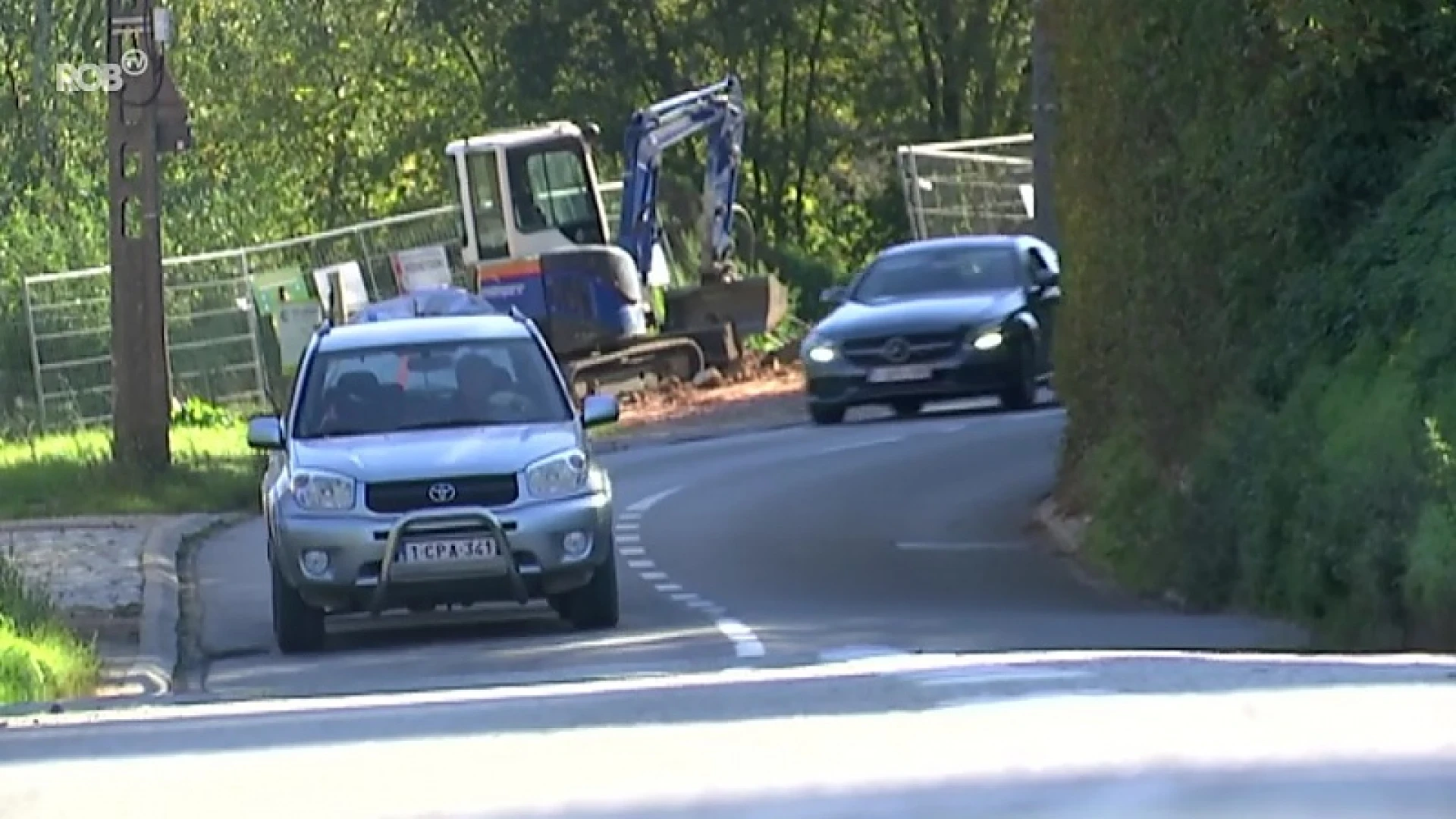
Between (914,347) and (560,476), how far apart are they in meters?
13.1

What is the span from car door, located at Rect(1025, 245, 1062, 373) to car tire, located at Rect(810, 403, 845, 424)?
76.7 inches

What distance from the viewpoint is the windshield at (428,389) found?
15570 millimetres

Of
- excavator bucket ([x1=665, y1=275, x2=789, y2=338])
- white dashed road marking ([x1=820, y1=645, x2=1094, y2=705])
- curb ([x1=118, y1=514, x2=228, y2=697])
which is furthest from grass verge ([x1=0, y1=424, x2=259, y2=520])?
white dashed road marking ([x1=820, y1=645, x2=1094, y2=705])

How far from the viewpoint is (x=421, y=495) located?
1471 cm

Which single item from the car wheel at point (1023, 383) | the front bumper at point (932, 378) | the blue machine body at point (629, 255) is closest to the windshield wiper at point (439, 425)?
the front bumper at point (932, 378)

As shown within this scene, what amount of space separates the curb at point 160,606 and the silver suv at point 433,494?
0.62 m

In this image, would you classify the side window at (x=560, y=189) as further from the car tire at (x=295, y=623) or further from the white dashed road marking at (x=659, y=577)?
the car tire at (x=295, y=623)

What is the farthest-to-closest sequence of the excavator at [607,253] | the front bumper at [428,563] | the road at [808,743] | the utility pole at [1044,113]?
1. the excavator at [607,253]
2. the utility pole at [1044,113]
3. the front bumper at [428,563]
4. the road at [808,743]

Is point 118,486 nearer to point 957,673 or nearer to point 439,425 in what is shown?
point 439,425

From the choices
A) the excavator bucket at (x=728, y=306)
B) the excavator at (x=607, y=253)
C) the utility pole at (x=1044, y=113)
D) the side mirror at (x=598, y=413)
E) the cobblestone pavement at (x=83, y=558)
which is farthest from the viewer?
the excavator bucket at (x=728, y=306)

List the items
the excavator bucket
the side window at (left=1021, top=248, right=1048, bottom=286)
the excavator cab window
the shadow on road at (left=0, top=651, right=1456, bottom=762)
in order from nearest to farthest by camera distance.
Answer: the shadow on road at (left=0, top=651, right=1456, bottom=762) < the side window at (left=1021, top=248, right=1048, bottom=286) < the excavator cab window < the excavator bucket

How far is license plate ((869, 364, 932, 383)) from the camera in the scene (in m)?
27.8

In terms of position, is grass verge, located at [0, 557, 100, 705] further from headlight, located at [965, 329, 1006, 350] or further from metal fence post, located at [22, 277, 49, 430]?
metal fence post, located at [22, 277, 49, 430]

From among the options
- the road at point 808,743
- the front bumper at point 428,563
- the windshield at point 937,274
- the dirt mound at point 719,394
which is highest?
the road at point 808,743
